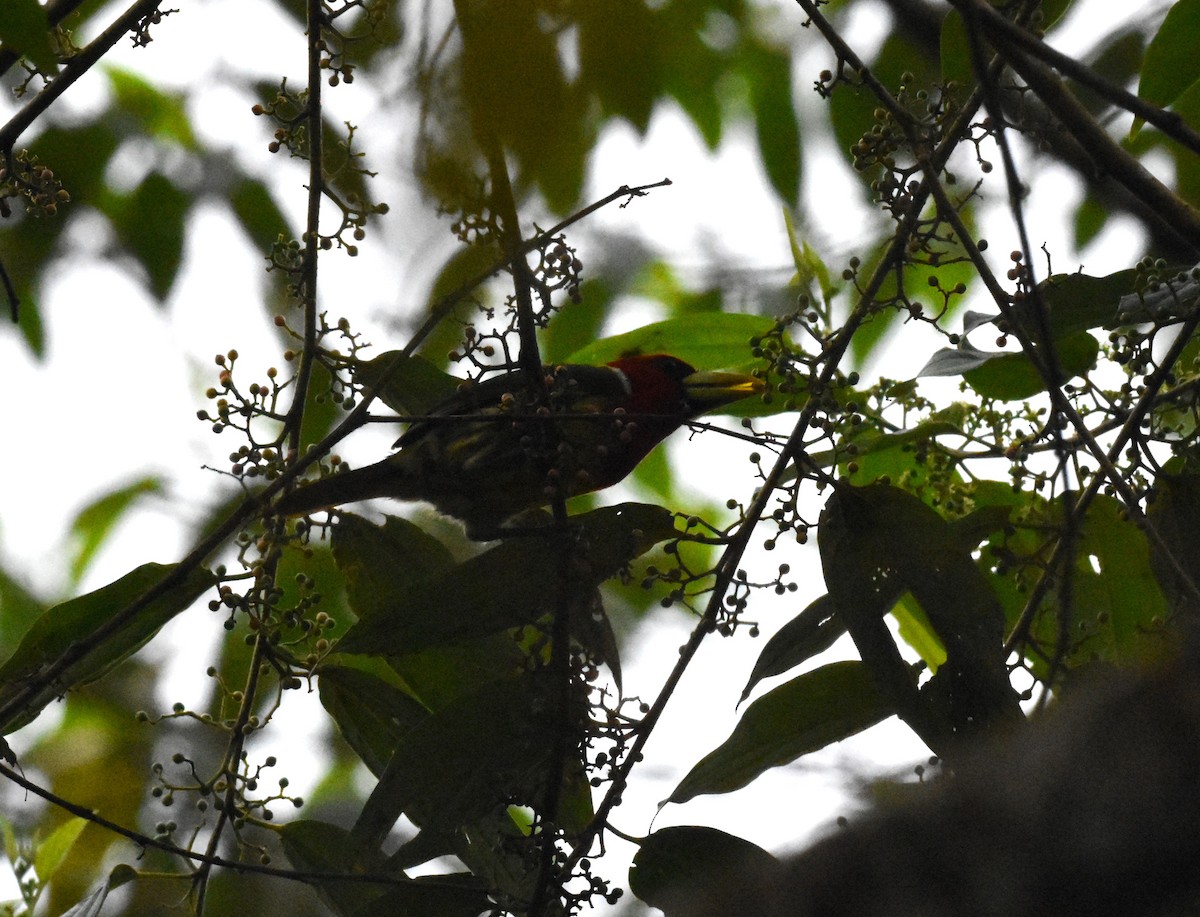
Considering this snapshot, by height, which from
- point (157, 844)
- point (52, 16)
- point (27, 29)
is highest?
point (52, 16)

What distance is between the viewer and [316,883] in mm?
2562

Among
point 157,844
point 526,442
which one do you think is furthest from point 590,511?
point 157,844

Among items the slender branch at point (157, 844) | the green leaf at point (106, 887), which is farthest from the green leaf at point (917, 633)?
the green leaf at point (106, 887)

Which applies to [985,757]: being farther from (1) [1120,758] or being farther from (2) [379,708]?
(2) [379,708]

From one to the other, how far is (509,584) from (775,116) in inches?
63.7

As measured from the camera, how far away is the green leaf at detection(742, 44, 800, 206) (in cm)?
339

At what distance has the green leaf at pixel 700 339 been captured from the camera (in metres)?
3.18

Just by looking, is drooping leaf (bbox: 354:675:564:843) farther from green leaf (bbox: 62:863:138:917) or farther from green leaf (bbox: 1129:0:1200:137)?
green leaf (bbox: 1129:0:1200:137)

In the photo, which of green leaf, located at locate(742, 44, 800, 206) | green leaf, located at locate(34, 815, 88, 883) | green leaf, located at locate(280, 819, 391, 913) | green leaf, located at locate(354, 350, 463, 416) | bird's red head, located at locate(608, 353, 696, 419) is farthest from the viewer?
bird's red head, located at locate(608, 353, 696, 419)

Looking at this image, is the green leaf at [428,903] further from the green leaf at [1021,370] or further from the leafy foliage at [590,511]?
the green leaf at [1021,370]

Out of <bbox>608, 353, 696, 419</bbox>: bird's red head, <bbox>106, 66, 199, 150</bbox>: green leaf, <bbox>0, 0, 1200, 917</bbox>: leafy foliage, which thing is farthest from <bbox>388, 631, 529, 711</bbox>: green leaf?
<bbox>106, 66, 199, 150</bbox>: green leaf

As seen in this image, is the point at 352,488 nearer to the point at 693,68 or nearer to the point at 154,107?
the point at 693,68

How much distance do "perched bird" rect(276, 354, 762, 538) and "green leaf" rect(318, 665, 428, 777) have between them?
393 mm

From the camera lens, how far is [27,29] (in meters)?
1.93
